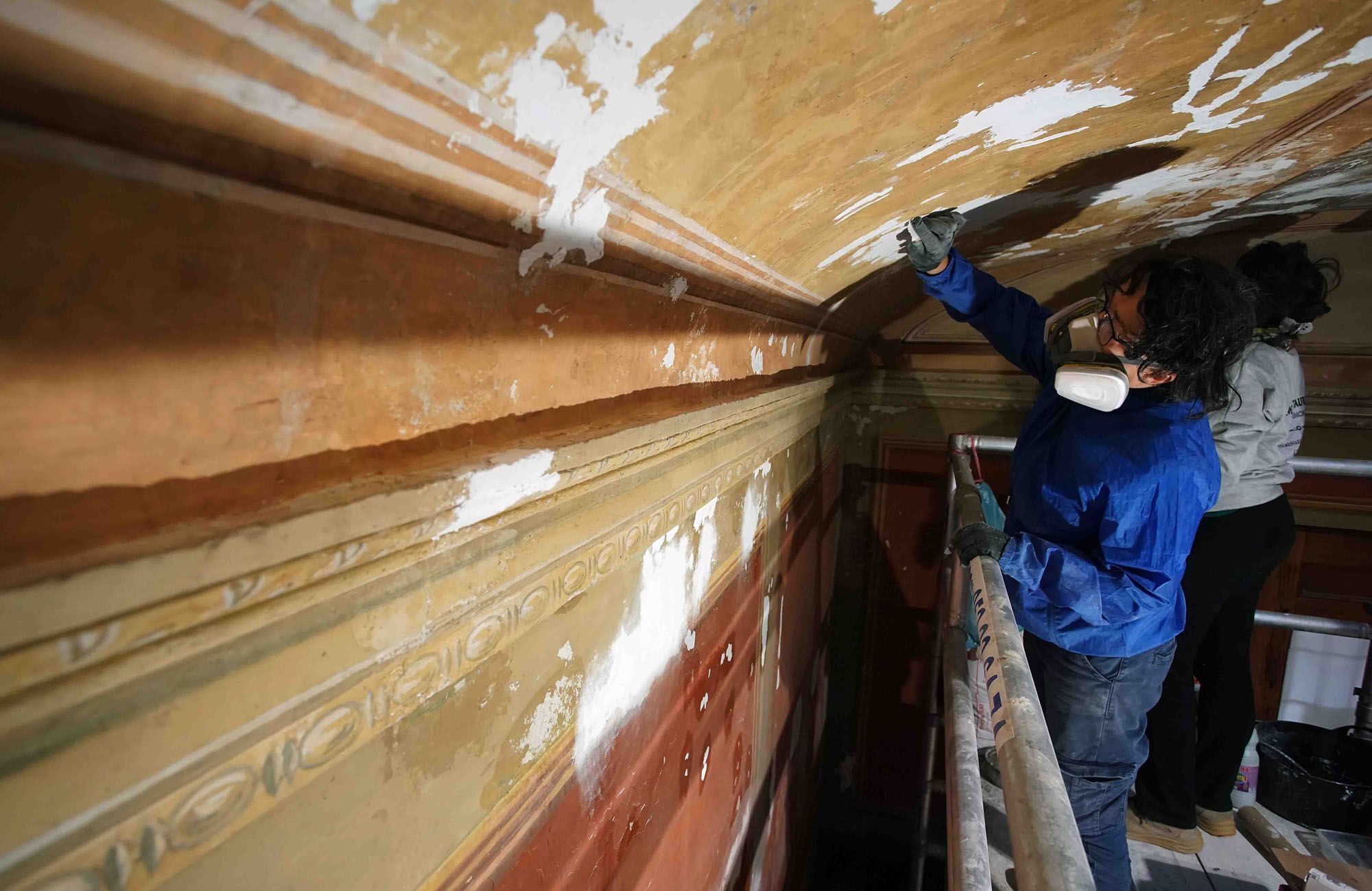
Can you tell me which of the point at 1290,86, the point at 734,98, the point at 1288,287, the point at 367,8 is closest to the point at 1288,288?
the point at 1288,287

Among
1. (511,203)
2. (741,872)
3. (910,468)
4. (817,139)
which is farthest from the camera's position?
(910,468)

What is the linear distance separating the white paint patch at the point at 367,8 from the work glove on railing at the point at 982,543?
147 centimetres

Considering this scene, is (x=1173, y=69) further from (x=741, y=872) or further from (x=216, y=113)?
(x=741, y=872)

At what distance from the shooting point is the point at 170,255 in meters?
0.37

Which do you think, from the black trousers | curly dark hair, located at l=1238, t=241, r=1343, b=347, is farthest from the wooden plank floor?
curly dark hair, located at l=1238, t=241, r=1343, b=347

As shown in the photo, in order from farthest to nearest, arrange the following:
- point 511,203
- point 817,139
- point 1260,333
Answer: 1. point 1260,333
2. point 817,139
3. point 511,203

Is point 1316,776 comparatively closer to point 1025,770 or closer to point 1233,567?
point 1233,567

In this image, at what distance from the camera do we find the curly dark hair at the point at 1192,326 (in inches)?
52.4

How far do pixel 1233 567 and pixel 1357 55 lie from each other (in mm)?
1588

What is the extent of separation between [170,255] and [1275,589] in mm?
4382

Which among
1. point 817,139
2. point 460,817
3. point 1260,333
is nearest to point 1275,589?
point 1260,333

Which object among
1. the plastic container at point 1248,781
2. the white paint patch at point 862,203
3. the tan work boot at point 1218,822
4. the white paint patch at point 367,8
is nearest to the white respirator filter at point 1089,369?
the white paint patch at point 862,203

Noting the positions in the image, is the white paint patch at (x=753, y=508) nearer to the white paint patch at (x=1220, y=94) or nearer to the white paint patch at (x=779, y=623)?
the white paint patch at (x=779, y=623)

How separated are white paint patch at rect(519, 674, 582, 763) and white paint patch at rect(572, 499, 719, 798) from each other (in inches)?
1.6
